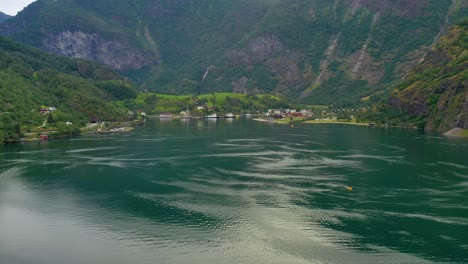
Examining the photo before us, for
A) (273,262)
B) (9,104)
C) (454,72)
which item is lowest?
(273,262)

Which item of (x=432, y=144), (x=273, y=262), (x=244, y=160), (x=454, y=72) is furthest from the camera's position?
(x=454, y=72)

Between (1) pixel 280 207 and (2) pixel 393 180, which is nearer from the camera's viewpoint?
(1) pixel 280 207

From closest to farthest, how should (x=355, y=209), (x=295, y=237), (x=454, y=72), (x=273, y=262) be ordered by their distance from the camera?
(x=273, y=262) → (x=295, y=237) → (x=355, y=209) → (x=454, y=72)

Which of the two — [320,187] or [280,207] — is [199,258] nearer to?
[280,207]

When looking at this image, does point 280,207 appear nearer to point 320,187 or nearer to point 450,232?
point 320,187

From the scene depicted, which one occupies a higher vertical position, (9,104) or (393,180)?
(9,104)

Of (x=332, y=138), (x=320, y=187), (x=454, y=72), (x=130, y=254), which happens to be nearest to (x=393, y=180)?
(x=320, y=187)

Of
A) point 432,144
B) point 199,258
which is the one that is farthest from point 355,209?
point 432,144
